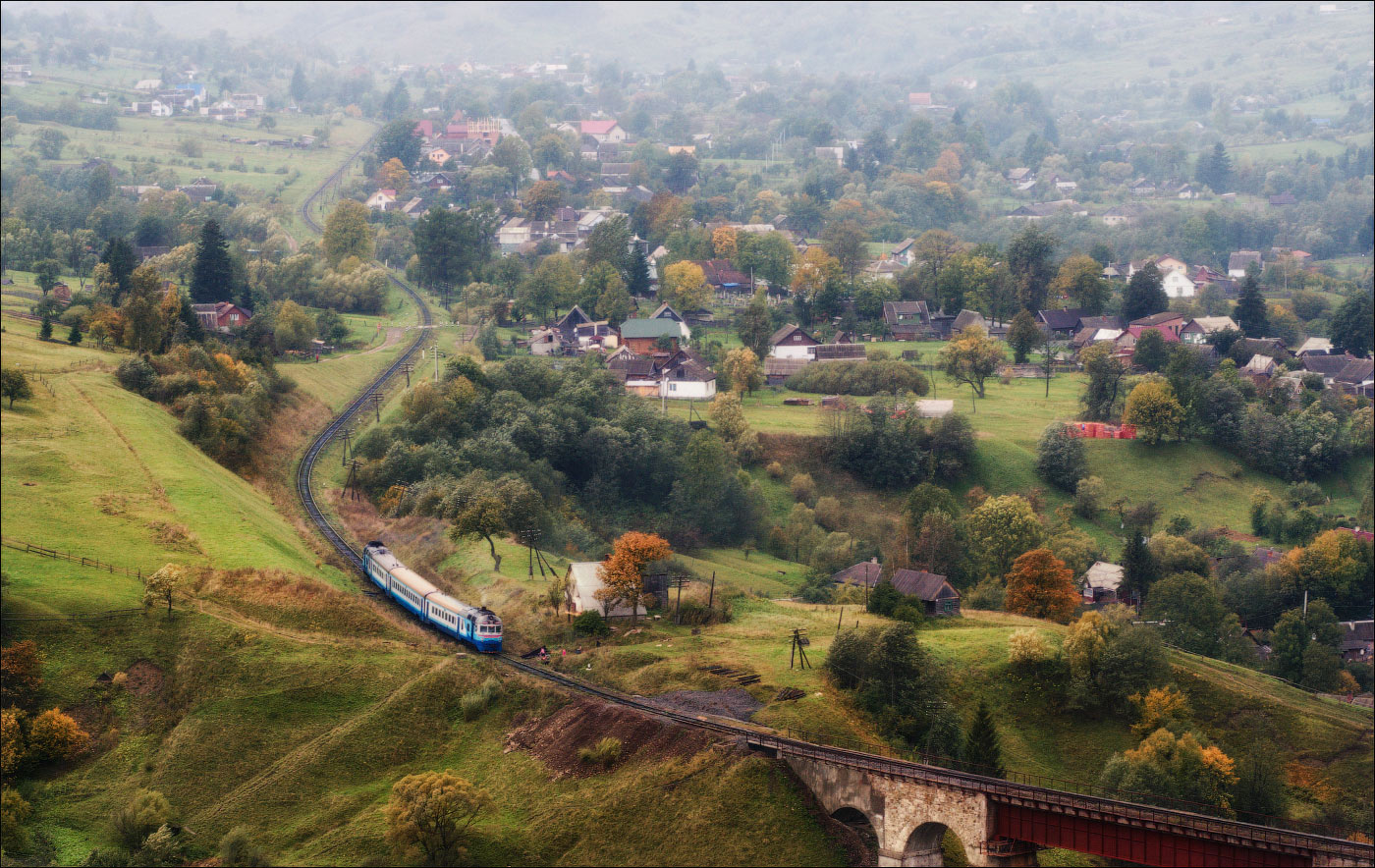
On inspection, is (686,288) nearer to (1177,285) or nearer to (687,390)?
(687,390)

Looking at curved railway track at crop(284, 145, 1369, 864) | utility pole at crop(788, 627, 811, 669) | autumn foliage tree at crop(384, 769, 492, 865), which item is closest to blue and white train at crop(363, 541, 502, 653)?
curved railway track at crop(284, 145, 1369, 864)

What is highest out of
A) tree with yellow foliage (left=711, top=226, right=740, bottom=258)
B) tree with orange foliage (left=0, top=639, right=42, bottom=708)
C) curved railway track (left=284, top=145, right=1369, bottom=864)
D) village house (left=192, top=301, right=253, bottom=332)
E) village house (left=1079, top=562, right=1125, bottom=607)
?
village house (left=192, top=301, right=253, bottom=332)

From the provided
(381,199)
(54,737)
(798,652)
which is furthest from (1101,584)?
(381,199)

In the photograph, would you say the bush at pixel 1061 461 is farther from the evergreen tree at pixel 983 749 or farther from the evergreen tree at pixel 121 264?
the evergreen tree at pixel 121 264

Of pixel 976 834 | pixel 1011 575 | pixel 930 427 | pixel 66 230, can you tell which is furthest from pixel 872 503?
pixel 66 230

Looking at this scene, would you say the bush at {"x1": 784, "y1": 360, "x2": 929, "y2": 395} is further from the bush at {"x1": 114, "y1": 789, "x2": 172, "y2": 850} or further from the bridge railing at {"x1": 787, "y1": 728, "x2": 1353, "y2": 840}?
the bush at {"x1": 114, "y1": 789, "x2": 172, "y2": 850}
